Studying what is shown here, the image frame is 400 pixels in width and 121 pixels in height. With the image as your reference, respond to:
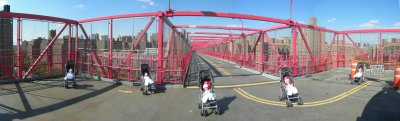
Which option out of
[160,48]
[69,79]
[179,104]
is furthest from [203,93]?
[69,79]

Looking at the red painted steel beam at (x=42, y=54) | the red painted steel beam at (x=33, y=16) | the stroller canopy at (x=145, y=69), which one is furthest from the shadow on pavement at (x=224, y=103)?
the red painted steel beam at (x=33, y=16)

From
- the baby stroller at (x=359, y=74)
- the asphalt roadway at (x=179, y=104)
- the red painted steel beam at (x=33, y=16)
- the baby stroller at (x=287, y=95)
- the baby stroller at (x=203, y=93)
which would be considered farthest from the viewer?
the baby stroller at (x=359, y=74)

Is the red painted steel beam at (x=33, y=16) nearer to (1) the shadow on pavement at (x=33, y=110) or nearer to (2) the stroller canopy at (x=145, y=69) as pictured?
(1) the shadow on pavement at (x=33, y=110)

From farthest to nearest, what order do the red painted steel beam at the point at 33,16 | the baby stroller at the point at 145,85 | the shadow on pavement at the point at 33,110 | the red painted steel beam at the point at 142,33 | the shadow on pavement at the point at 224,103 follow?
1. the red painted steel beam at the point at 142,33
2. the red painted steel beam at the point at 33,16
3. the baby stroller at the point at 145,85
4. the shadow on pavement at the point at 224,103
5. the shadow on pavement at the point at 33,110

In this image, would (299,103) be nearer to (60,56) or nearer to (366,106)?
(366,106)

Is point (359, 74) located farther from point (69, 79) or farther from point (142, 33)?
point (69, 79)

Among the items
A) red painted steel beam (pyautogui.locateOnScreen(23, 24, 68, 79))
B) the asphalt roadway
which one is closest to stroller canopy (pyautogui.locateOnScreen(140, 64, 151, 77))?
the asphalt roadway

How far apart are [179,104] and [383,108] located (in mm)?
6801

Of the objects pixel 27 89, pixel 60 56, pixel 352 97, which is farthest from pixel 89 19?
pixel 352 97

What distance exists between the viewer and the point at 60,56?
15.0 meters

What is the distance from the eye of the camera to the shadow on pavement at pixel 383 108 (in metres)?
6.78

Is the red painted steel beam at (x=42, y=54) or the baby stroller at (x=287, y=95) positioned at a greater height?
the red painted steel beam at (x=42, y=54)

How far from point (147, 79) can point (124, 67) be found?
298 cm

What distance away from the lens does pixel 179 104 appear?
850 centimetres
